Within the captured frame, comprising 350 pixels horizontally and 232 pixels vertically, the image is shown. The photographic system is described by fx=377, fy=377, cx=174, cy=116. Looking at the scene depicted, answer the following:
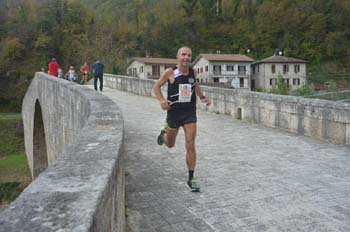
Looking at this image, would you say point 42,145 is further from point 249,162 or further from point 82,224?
point 82,224

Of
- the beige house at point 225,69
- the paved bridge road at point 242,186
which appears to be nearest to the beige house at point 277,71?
the beige house at point 225,69

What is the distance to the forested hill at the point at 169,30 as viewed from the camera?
5047 centimetres

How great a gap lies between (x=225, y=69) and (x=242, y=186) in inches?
1930

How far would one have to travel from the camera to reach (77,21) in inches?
2264

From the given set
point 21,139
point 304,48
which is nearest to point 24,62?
point 21,139

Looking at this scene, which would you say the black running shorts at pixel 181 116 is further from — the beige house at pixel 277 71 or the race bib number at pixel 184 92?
the beige house at pixel 277 71

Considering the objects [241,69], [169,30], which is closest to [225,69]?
[241,69]

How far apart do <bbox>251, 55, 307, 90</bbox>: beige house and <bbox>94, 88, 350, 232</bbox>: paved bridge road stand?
47221 mm

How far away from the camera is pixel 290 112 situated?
317 inches

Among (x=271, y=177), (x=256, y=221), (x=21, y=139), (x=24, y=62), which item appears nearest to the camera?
(x=256, y=221)

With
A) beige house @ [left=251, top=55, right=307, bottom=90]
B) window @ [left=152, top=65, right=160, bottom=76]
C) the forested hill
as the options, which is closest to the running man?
the forested hill

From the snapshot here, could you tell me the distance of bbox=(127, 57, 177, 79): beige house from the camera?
50.3 meters

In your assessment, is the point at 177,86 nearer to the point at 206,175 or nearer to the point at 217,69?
the point at 206,175

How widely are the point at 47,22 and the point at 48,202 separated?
56.8m
